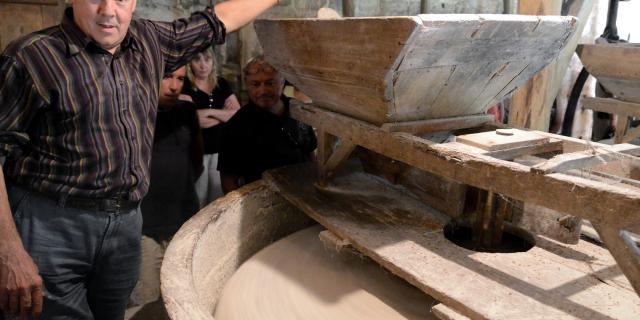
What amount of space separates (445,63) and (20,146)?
5.27ft

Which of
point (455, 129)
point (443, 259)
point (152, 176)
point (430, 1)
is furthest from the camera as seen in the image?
point (430, 1)

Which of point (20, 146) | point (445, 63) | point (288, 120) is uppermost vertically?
point (445, 63)

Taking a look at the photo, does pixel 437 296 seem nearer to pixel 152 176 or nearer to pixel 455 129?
pixel 455 129

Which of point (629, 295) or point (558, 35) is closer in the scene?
Result: point (629, 295)

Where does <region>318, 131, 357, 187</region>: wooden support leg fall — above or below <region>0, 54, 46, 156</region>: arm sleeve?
below

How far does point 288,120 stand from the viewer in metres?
3.10

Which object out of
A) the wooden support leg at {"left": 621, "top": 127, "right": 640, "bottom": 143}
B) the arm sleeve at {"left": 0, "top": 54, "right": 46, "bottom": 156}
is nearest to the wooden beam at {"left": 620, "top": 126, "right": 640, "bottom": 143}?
the wooden support leg at {"left": 621, "top": 127, "right": 640, "bottom": 143}

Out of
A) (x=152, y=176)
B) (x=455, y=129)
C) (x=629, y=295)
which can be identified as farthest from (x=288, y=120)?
(x=629, y=295)

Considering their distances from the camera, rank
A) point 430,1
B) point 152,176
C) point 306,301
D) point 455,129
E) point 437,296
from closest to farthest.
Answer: point 437,296 < point 306,301 < point 455,129 < point 152,176 < point 430,1

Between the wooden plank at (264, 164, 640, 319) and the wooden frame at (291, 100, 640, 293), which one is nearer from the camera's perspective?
the wooden frame at (291, 100, 640, 293)

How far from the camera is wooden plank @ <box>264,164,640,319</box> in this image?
1.53 metres

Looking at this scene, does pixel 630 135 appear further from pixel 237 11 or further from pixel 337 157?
pixel 237 11

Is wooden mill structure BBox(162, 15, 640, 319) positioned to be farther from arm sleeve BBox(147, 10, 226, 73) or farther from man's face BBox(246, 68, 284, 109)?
man's face BBox(246, 68, 284, 109)

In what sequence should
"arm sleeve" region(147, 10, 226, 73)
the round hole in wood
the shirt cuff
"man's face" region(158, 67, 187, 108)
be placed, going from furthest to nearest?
"man's face" region(158, 67, 187, 108), the shirt cuff, "arm sleeve" region(147, 10, 226, 73), the round hole in wood
